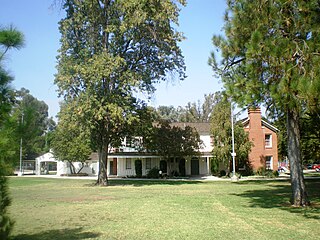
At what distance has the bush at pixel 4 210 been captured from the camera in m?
6.66

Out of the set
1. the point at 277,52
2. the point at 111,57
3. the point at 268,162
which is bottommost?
the point at 268,162

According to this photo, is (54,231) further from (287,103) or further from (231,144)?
(231,144)

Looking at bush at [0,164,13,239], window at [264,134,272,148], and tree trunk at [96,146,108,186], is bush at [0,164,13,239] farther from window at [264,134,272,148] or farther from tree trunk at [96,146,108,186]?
window at [264,134,272,148]

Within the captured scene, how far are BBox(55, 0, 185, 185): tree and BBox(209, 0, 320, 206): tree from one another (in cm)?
1320

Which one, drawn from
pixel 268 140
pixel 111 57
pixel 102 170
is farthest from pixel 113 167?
pixel 111 57

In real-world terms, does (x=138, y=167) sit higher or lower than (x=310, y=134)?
lower

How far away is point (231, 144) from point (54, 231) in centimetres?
3131

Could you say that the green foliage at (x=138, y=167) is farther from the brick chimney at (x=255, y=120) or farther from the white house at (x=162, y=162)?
the brick chimney at (x=255, y=120)

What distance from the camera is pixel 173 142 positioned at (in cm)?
4056

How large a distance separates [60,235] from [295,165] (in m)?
10.3

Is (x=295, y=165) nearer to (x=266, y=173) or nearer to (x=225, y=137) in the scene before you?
(x=225, y=137)

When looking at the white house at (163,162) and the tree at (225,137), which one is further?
the white house at (163,162)

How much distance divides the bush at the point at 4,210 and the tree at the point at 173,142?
3223cm

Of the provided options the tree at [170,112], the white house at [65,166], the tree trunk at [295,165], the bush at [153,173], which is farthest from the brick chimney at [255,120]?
the tree at [170,112]
